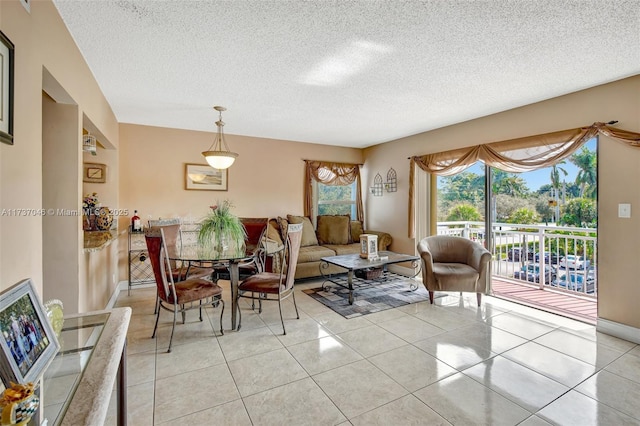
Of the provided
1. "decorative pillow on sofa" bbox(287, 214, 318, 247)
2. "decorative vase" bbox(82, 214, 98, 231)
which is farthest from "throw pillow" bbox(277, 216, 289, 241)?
"decorative vase" bbox(82, 214, 98, 231)

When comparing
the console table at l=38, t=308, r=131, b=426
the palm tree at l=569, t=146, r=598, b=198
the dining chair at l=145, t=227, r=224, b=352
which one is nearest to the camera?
the console table at l=38, t=308, r=131, b=426

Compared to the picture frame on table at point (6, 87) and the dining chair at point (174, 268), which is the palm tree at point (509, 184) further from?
the picture frame on table at point (6, 87)

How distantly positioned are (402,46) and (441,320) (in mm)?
2728

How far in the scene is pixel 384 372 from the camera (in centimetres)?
233

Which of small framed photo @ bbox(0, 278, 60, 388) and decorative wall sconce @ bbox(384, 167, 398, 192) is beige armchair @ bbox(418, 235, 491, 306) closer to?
decorative wall sconce @ bbox(384, 167, 398, 192)

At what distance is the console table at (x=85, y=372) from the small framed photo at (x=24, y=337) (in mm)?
64

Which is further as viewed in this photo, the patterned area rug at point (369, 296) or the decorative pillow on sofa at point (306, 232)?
the decorative pillow on sofa at point (306, 232)

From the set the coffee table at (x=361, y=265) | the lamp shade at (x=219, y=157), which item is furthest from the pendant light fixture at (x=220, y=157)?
the coffee table at (x=361, y=265)

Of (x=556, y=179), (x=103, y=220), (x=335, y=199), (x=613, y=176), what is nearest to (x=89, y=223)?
(x=103, y=220)

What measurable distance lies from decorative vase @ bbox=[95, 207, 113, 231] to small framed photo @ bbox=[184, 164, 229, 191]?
1240 mm

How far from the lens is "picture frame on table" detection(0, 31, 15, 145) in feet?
3.98

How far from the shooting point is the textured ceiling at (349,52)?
1896mm

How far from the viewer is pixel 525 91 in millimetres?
3227

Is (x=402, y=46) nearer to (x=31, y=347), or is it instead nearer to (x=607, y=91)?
(x=607, y=91)
